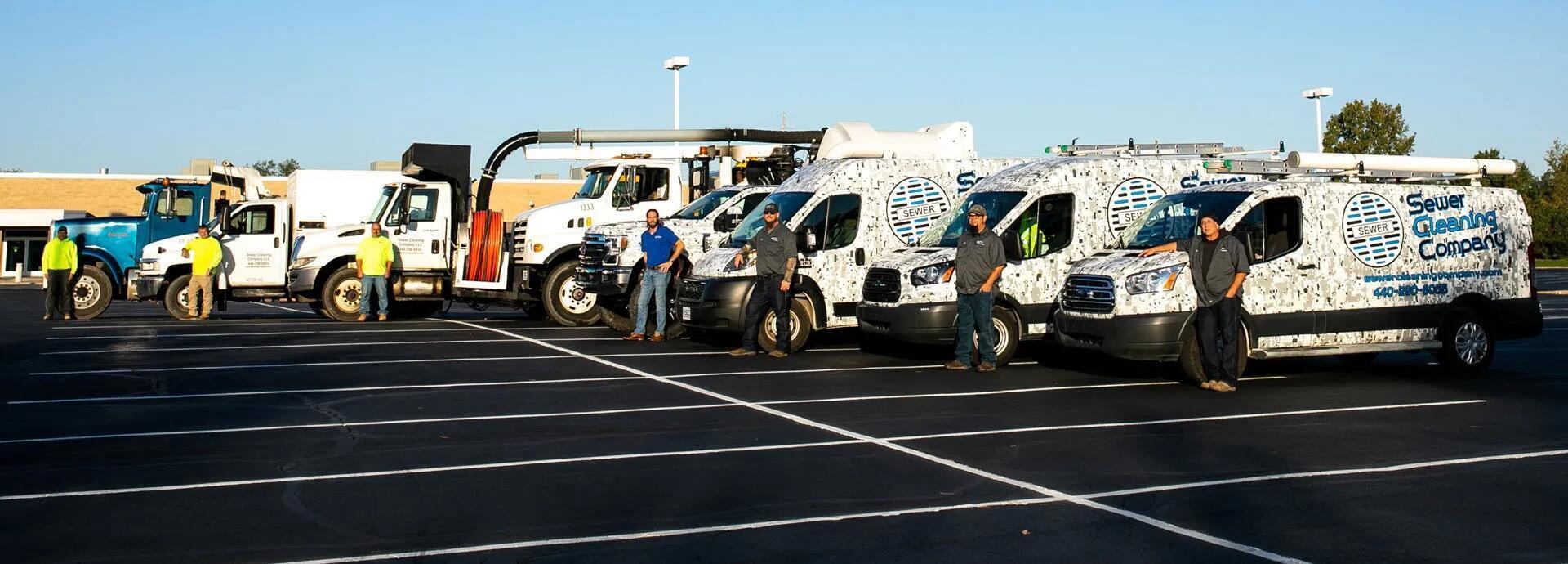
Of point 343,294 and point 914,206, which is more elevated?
point 914,206

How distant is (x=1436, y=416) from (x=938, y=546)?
612cm

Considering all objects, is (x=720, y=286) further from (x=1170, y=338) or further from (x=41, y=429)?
(x=41, y=429)

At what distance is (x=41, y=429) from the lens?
1039 centimetres

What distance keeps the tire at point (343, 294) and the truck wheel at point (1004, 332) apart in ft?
40.0

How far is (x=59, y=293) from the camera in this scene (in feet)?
78.5

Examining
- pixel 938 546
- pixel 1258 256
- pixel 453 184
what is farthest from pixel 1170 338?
pixel 453 184

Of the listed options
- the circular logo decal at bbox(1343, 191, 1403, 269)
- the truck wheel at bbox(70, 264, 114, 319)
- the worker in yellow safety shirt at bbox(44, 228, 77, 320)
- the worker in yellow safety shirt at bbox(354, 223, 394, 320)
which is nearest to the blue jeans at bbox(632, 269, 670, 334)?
the worker in yellow safety shirt at bbox(354, 223, 394, 320)

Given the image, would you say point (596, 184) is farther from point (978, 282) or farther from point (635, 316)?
point (978, 282)

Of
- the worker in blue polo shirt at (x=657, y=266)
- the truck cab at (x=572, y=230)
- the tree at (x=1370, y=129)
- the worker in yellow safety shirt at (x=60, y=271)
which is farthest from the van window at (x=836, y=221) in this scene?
the tree at (x=1370, y=129)

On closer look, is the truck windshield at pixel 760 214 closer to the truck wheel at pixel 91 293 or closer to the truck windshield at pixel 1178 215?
the truck windshield at pixel 1178 215

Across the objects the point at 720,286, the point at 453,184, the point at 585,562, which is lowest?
the point at 585,562

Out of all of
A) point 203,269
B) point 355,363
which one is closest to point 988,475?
point 355,363

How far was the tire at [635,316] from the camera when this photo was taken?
60.7 feet

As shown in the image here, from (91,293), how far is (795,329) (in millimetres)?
14673
